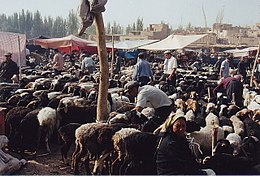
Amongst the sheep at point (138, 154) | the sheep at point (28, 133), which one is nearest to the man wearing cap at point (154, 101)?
the sheep at point (138, 154)

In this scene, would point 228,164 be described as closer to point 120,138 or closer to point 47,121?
point 120,138

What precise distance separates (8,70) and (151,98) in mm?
7858

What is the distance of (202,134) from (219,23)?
230ft

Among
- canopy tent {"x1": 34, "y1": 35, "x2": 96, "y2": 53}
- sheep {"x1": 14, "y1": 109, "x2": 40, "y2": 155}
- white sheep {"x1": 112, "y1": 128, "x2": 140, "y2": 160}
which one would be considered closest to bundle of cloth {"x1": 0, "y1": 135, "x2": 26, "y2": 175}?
sheep {"x1": 14, "y1": 109, "x2": 40, "y2": 155}

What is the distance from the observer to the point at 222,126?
8117mm

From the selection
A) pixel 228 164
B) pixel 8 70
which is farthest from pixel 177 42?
pixel 228 164

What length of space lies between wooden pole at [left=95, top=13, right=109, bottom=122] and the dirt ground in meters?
1.19

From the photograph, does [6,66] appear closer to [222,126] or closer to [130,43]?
[222,126]

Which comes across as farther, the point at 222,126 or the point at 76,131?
the point at 222,126

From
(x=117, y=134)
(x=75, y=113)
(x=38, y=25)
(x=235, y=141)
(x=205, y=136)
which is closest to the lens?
(x=117, y=134)

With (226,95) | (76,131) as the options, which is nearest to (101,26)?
(76,131)

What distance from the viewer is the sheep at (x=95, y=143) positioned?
6.47 meters

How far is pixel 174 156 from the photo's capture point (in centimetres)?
463

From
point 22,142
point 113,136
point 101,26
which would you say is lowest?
point 22,142
